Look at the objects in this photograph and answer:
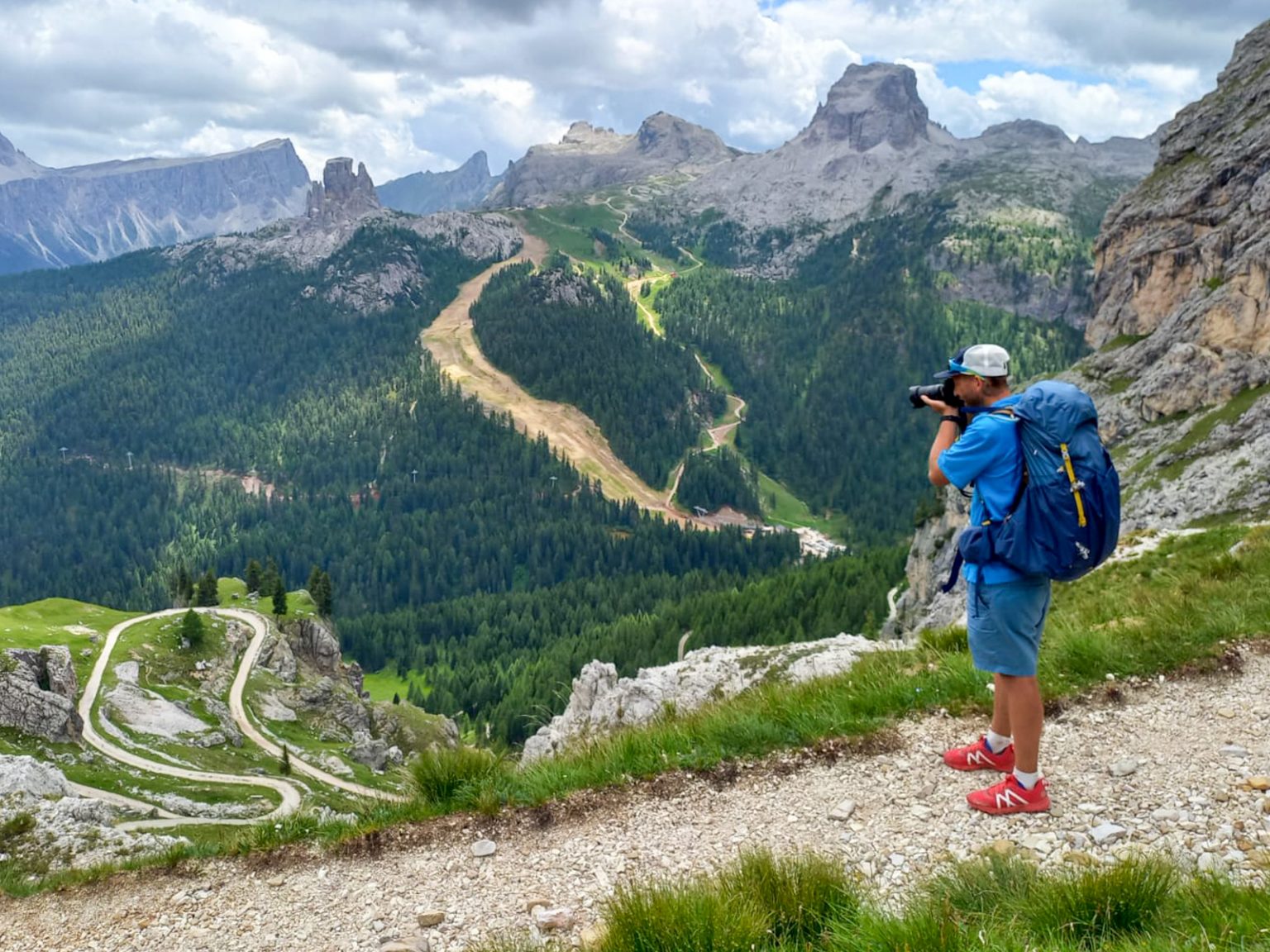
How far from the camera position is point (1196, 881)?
495 centimetres

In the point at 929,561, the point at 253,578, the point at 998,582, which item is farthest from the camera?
the point at 253,578

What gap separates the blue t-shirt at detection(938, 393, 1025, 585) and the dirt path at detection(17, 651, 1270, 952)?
2417 mm

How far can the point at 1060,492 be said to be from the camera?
614cm

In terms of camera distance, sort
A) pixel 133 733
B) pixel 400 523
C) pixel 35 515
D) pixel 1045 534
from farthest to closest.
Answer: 1. pixel 35 515
2. pixel 400 523
3. pixel 133 733
4. pixel 1045 534

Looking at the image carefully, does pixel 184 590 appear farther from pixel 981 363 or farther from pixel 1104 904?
pixel 1104 904

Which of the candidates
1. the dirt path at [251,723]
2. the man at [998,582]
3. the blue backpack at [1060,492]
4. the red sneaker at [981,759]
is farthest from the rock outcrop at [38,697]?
the blue backpack at [1060,492]

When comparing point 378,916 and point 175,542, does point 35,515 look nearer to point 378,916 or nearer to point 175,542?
point 175,542

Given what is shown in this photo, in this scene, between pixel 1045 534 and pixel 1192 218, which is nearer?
pixel 1045 534

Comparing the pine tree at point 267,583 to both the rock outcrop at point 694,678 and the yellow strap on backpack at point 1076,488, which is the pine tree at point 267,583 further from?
the yellow strap on backpack at point 1076,488

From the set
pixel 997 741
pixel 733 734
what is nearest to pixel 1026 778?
pixel 997 741

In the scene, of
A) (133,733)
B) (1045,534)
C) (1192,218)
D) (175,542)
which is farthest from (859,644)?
(175,542)

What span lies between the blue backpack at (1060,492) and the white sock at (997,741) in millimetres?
2231

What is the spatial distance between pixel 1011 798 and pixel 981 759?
2.77 ft

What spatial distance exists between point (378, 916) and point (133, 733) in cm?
6894
